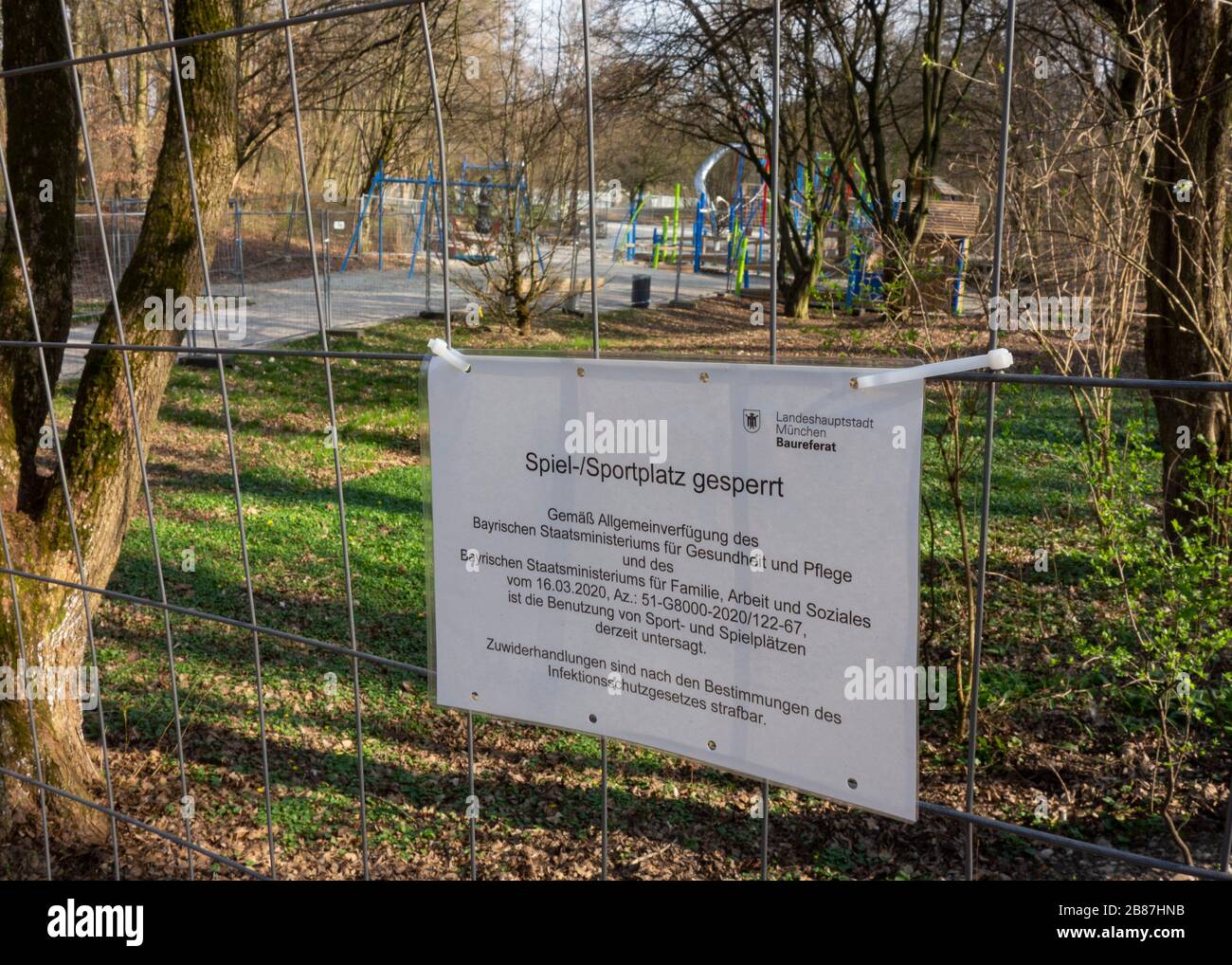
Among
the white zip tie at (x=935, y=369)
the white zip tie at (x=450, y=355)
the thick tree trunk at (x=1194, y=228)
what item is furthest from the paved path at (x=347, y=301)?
the white zip tie at (x=935, y=369)

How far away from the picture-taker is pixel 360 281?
2161cm

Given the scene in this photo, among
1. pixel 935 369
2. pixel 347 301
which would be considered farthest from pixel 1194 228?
pixel 347 301

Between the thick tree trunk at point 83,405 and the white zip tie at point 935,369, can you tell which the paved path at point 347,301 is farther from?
Answer: the white zip tie at point 935,369

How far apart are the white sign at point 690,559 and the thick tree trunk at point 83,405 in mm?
2344

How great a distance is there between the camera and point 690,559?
1.80 meters

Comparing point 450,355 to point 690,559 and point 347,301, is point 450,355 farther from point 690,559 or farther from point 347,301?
point 347,301

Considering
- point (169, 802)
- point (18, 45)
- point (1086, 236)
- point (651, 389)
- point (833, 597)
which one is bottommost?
point (169, 802)

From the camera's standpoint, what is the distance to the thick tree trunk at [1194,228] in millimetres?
5367

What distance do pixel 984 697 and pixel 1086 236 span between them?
203 centimetres

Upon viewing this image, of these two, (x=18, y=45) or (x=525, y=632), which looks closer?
(x=525, y=632)

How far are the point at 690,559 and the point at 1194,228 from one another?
15.5 ft

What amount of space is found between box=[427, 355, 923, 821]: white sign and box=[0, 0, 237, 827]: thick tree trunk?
2.34 metres

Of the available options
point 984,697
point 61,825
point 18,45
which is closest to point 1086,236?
point 984,697
